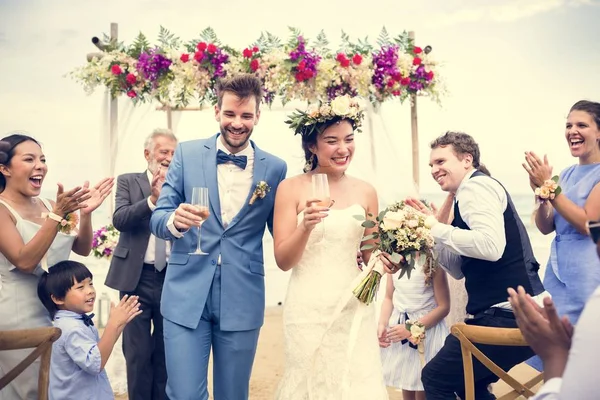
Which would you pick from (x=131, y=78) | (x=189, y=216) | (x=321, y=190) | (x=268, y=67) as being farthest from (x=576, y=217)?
(x=131, y=78)

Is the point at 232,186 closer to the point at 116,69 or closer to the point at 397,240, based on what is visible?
the point at 397,240

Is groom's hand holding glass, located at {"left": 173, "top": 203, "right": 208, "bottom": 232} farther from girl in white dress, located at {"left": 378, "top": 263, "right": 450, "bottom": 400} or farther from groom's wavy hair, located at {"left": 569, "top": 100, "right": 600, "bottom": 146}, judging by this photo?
groom's wavy hair, located at {"left": 569, "top": 100, "right": 600, "bottom": 146}

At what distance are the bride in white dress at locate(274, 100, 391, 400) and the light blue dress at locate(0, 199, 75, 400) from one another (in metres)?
1.39

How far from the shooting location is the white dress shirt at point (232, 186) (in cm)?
380

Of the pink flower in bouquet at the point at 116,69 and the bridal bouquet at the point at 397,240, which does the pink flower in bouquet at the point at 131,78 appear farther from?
the bridal bouquet at the point at 397,240

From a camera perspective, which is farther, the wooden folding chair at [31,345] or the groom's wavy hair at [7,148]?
the groom's wavy hair at [7,148]

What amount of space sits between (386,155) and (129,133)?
3018mm

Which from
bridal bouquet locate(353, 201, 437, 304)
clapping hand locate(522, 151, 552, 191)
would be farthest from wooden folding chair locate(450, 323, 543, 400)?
clapping hand locate(522, 151, 552, 191)

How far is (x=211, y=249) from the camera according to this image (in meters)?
3.71

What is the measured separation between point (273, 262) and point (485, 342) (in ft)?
43.9

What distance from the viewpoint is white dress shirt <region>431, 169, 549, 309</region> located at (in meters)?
3.56

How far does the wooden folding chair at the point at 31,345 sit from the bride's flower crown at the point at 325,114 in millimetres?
1726

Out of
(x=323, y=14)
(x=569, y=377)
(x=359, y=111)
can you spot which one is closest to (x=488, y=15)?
(x=323, y=14)

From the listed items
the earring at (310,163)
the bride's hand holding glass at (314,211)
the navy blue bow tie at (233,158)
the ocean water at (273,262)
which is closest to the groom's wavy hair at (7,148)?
the navy blue bow tie at (233,158)
